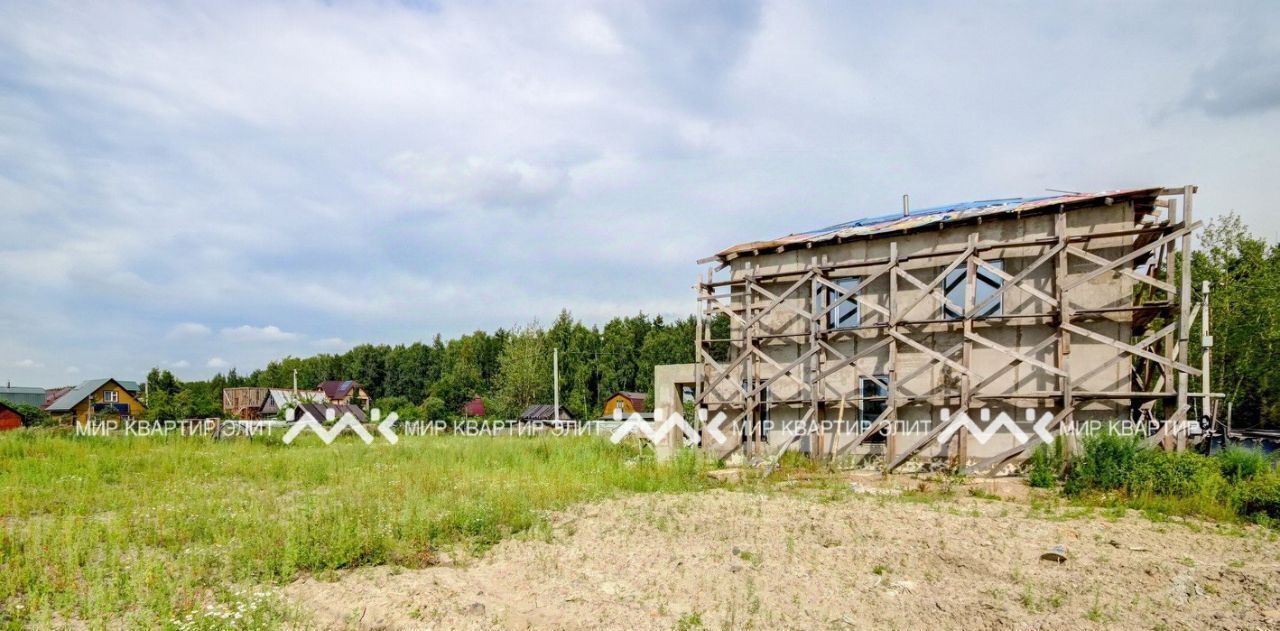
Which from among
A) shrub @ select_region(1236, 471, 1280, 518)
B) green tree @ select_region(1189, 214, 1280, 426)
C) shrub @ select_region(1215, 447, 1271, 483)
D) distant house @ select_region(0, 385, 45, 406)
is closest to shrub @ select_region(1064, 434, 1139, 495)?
shrub @ select_region(1215, 447, 1271, 483)

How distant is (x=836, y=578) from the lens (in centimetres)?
669

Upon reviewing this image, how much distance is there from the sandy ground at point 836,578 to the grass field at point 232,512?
62cm

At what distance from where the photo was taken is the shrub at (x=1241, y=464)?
10234 millimetres

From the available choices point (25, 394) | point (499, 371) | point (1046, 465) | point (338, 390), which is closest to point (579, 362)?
point (499, 371)

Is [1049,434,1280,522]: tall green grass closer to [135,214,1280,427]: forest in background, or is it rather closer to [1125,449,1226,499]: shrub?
[1125,449,1226,499]: shrub

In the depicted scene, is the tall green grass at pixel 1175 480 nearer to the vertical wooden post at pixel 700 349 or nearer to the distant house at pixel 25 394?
the vertical wooden post at pixel 700 349

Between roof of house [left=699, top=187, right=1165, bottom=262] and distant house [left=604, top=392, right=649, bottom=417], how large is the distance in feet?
101

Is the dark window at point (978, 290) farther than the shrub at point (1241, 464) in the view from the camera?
Yes

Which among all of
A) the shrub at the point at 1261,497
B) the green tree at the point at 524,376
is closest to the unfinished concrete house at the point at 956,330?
the shrub at the point at 1261,497

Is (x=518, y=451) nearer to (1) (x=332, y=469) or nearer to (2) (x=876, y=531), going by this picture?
(1) (x=332, y=469)

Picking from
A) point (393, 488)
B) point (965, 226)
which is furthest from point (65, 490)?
point (965, 226)

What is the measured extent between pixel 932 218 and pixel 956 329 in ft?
7.97

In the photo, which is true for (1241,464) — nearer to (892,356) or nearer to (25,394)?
(892,356)

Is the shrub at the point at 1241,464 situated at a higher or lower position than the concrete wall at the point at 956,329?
lower
